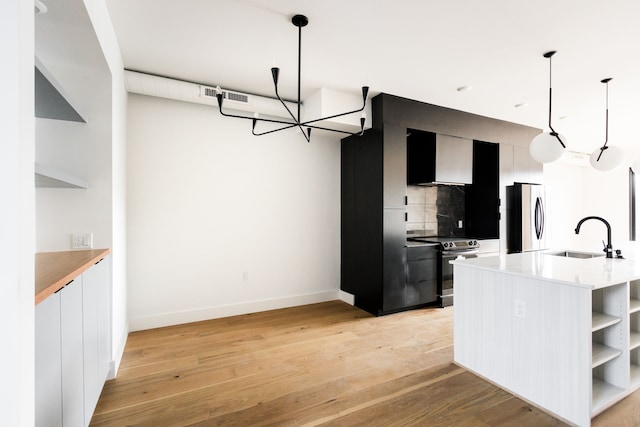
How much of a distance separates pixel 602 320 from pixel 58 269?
329 cm

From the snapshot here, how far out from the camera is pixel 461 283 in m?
2.68

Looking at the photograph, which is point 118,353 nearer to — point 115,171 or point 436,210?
point 115,171

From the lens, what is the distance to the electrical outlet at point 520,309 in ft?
7.27

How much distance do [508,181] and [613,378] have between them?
11.1 ft

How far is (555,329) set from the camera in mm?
2051

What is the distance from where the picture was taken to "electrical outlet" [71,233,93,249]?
2.33 meters

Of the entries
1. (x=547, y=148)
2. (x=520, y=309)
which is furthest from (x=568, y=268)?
(x=547, y=148)

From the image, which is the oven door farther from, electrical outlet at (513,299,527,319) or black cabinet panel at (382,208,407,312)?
electrical outlet at (513,299,527,319)

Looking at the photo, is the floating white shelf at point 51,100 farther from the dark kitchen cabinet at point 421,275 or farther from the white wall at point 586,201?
the white wall at point 586,201

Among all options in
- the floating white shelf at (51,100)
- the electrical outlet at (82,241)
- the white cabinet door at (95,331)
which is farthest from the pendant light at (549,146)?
the electrical outlet at (82,241)

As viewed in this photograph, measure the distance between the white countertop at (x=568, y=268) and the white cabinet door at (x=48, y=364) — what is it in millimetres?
2631
